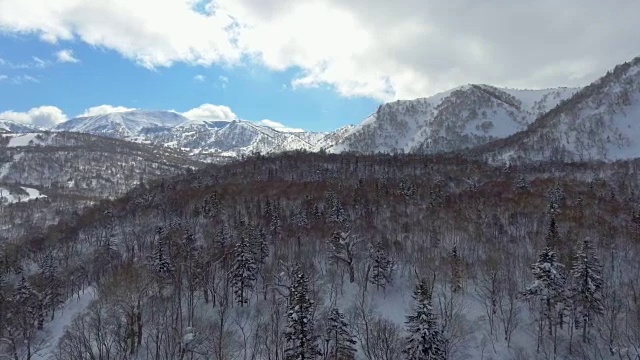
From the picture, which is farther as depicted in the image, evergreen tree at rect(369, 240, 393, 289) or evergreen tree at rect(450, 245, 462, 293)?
evergreen tree at rect(369, 240, 393, 289)

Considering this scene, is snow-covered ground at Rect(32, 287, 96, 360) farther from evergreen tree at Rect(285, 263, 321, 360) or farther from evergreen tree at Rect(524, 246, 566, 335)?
evergreen tree at Rect(524, 246, 566, 335)

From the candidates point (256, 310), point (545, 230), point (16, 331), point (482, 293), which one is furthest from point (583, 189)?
point (16, 331)

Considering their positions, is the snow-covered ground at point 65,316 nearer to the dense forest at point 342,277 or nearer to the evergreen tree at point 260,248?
the dense forest at point 342,277

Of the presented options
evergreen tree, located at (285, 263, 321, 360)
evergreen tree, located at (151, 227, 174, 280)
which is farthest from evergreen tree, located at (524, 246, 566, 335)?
evergreen tree, located at (151, 227, 174, 280)

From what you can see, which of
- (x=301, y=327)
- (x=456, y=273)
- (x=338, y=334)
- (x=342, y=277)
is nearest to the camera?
(x=301, y=327)

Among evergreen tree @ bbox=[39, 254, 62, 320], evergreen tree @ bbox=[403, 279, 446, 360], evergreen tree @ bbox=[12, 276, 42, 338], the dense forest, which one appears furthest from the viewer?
evergreen tree @ bbox=[39, 254, 62, 320]

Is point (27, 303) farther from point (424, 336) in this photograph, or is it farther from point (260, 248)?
point (424, 336)

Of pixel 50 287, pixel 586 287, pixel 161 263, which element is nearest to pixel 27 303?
pixel 50 287
